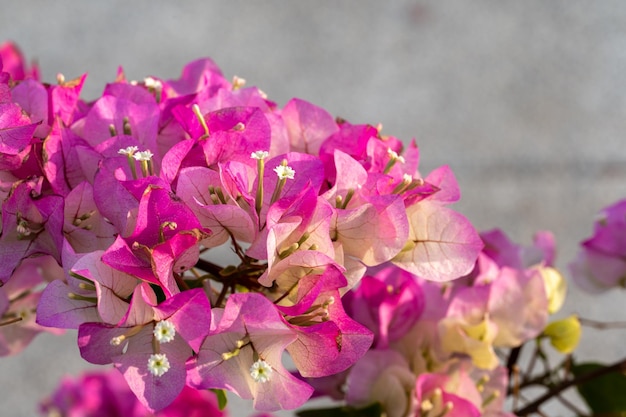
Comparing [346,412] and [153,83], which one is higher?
[153,83]

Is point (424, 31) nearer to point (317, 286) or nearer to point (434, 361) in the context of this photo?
point (434, 361)

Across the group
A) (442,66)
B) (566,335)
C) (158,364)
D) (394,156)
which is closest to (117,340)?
(158,364)

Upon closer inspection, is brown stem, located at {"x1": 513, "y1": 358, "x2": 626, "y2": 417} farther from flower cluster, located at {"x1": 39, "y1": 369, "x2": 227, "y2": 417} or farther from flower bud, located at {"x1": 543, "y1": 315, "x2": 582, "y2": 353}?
flower cluster, located at {"x1": 39, "y1": 369, "x2": 227, "y2": 417}

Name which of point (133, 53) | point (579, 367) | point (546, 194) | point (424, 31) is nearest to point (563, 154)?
point (546, 194)

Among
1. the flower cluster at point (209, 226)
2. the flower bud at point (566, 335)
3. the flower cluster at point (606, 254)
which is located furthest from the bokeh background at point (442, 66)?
the flower cluster at point (209, 226)

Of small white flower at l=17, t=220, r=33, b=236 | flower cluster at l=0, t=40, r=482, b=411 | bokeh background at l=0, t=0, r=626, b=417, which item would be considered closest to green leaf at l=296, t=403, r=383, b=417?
flower cluster at l=0, t=40, r=482, b=411

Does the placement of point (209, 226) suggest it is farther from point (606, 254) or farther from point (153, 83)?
point (606, 254)
